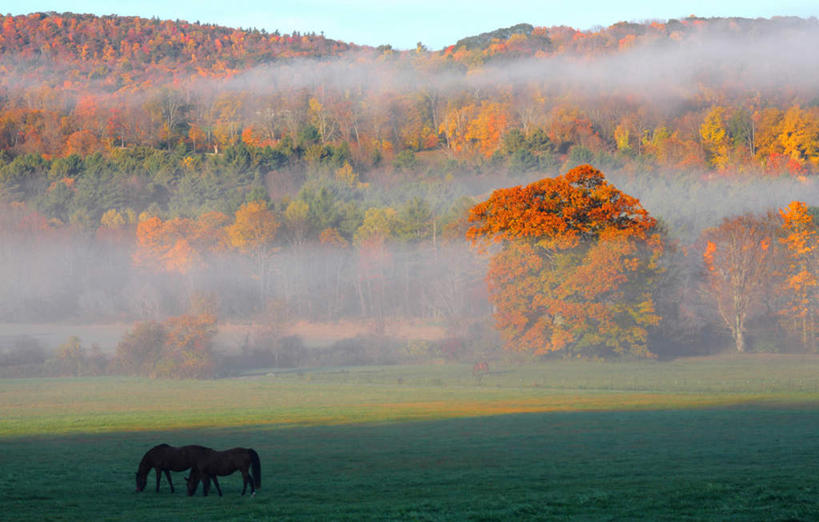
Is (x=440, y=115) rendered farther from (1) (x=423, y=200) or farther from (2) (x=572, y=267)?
(2) (x=572, y=267)

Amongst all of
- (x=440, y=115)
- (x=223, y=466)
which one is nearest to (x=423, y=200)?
(x=440, y=115)

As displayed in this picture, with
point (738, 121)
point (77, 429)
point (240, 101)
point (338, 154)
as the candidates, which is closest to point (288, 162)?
point (338, 154)

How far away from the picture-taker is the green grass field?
1361 cm

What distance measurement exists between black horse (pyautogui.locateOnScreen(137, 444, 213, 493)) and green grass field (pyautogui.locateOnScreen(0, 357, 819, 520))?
0.44 meters

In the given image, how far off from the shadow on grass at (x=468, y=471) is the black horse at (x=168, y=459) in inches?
15.0

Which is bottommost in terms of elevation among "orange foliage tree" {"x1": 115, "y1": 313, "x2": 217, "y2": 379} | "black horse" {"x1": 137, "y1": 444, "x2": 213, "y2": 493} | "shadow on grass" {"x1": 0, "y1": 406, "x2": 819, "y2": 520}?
"shadow on grass" {"x1": 0, "y1": 406, "x2": 819, "y2": 520}

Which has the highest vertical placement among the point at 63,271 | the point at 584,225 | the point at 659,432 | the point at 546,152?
the point at 546,152

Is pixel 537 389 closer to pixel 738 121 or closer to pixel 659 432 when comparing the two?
pixel 659 432

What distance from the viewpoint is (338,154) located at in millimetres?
137500

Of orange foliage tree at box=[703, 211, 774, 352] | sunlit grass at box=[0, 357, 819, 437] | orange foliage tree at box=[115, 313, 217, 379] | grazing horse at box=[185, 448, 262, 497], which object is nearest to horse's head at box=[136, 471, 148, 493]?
grazing horse at box=[185, 448, 262, 497]

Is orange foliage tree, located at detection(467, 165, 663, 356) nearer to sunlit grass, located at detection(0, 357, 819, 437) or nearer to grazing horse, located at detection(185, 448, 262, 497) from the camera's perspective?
sunlit grass, located at detection(0, 357, 819, 437)

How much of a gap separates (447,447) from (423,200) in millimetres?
77227

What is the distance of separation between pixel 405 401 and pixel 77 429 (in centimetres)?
1477

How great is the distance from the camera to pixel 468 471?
714 inches
